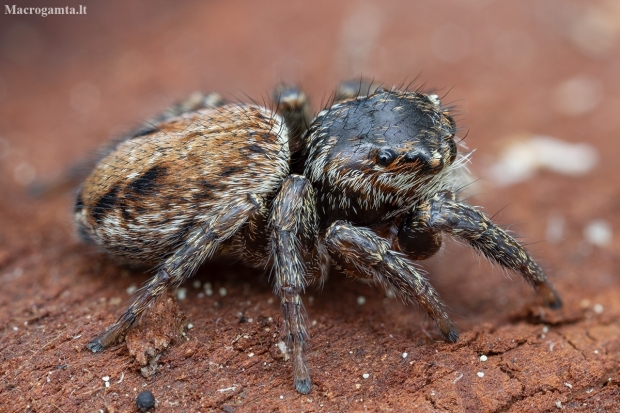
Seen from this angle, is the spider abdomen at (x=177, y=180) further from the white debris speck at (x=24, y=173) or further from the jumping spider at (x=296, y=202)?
the white debris speck at (x=24, y=173)

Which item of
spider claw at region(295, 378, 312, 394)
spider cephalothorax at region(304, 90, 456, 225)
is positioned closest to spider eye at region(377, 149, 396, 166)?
spider cephalothorax at region(304, 90, 456, 225)

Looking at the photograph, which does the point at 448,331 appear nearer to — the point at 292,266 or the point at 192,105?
the point at 292,266

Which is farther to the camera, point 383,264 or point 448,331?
point 448,331

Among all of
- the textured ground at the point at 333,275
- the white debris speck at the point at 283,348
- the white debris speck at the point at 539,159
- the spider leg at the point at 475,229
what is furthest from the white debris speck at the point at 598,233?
the white debris speck at the point at 283,348

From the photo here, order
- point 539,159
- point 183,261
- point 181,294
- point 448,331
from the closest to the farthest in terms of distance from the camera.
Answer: point 183,261, point 448,331, point 181,294, point 539,159

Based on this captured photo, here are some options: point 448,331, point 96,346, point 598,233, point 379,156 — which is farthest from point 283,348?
point 598,233

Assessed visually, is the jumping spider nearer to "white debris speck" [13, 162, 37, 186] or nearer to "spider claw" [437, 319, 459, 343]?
"spider claw" [437, 319, 459, 343]
